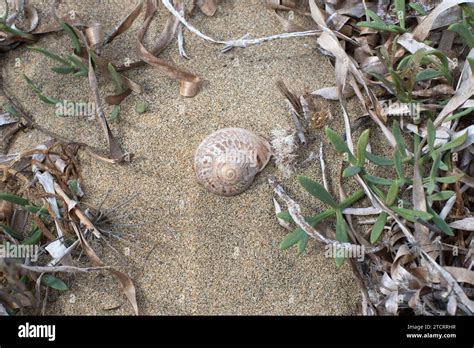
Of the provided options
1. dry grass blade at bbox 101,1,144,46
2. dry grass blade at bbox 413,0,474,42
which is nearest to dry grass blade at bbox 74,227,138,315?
dry grass blade at bbox 101,1,144,46

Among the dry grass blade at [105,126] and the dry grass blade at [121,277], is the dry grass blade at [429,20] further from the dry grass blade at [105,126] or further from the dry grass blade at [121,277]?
the dry grass blade at [121,277]

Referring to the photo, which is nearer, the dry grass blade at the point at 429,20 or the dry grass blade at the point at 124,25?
the dry grass blade at the point at 429,20

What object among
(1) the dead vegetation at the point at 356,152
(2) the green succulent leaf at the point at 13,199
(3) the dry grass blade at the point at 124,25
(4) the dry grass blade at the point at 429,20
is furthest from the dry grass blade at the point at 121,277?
(4) the dry grass blade at the point at 429,20

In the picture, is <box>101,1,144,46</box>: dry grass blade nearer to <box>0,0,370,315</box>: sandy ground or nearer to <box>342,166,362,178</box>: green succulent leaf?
<box>0,0,370,315</box>: sandy ground

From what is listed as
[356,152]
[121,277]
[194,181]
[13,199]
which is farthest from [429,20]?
[13,199]

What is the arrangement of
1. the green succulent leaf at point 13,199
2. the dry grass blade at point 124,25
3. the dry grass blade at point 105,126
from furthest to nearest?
the dry grass blade at point 124,25, the dry grass blade at point 105,126, the green succulent leaf at point 13,199
